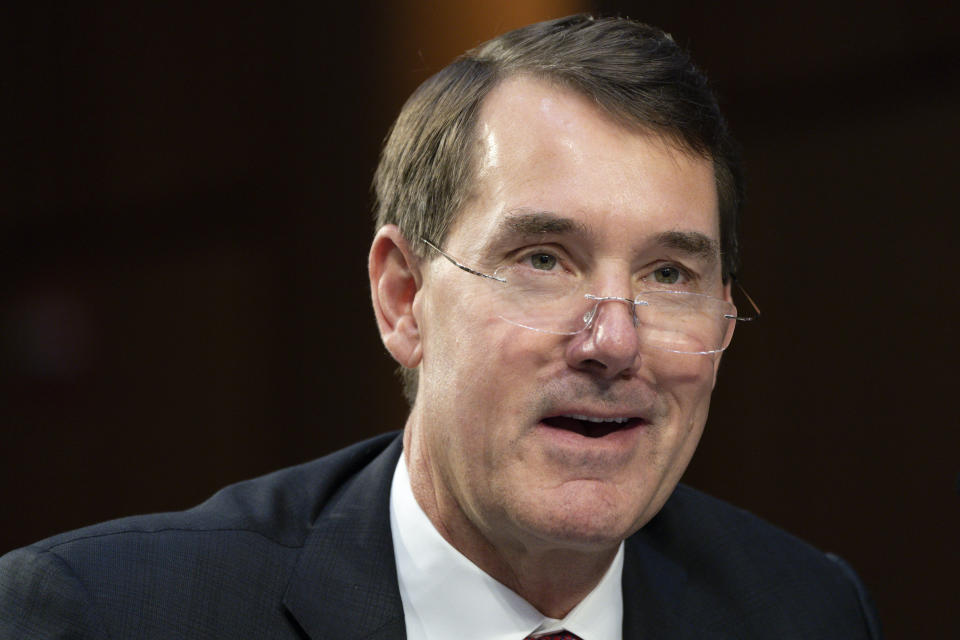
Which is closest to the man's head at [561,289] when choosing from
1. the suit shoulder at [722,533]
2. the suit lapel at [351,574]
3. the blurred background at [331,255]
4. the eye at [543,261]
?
the eye at [543,261]

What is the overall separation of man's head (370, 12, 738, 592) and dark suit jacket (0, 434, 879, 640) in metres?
0.18

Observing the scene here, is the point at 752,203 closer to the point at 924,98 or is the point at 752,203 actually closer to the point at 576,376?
the point at 924,98

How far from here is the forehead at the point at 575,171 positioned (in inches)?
69.2

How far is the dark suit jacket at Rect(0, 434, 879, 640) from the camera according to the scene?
177 cm

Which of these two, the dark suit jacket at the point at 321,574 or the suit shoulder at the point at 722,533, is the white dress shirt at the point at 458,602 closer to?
the dark suit jacket at the point at 321,574

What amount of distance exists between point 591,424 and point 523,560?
0.88 feet

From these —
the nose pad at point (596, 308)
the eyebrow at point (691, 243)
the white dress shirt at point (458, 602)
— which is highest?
the eyebrow at point (691, 243)

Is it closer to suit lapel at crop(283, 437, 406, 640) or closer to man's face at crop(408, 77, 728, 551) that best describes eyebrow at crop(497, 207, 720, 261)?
man's face at crop(408, 77, 728, 551)

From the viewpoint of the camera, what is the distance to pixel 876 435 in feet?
9.50

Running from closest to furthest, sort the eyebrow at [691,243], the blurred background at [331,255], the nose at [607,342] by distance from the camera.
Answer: the nose at [607,342] < the eyebrow at [691,243] < the blurred background at [331,255]

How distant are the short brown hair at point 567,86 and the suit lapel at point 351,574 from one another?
483 millimetres

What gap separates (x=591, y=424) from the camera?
1.79m

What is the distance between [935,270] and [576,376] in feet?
4.91

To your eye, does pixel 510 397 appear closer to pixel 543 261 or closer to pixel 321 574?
pixel 543 261
